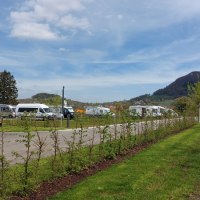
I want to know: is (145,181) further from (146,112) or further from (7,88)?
(7,88)

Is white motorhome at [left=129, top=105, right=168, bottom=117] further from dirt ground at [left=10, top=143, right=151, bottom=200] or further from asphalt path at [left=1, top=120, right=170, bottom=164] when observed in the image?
dirt ground at [left=10, top=143, right=151, bottom=200]

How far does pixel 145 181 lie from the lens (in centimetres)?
923

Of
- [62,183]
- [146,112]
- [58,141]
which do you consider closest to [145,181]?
[62,183]

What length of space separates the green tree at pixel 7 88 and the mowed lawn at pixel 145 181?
7816 cm

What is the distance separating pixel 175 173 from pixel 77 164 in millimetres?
2442

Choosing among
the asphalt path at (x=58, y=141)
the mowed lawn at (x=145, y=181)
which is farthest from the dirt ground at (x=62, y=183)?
the asphalt path at (x=58, y=141)

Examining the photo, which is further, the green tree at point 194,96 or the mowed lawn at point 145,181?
the green tree at point 194,96

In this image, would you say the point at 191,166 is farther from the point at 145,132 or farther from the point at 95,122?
the point at 145,132

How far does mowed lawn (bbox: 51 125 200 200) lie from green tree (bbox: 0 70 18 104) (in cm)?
7816

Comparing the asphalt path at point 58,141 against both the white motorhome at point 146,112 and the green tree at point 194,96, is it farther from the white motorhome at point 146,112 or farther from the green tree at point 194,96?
the green tree at point 194,96

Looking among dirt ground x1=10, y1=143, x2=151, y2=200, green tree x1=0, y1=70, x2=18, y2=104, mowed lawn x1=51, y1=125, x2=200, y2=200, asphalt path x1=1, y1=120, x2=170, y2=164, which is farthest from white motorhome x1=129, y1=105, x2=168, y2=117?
green tree x1=0, y1=70, x2=18, y2=104

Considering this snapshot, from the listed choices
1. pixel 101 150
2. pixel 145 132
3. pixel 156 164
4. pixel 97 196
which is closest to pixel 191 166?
pixel 156 164

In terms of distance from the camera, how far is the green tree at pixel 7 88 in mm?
88812

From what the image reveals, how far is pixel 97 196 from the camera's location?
7.73 meters
